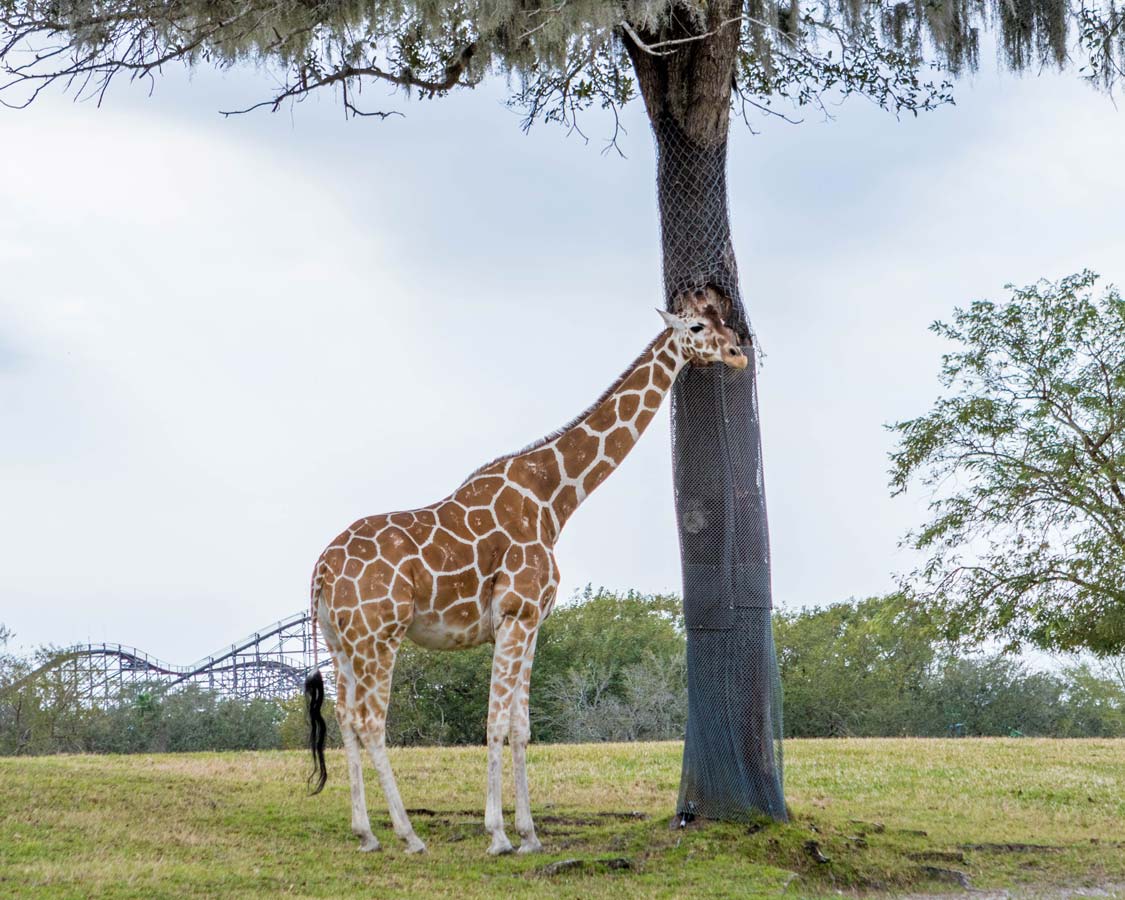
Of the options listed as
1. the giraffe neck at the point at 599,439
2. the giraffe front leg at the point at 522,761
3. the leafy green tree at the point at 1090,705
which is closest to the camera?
the giraffe front leg at the point at 522,761

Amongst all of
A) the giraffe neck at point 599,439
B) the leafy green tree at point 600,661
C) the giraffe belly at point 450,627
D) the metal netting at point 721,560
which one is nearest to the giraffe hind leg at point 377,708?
the giraffe belly at point 450,627

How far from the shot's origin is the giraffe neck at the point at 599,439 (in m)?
9.48

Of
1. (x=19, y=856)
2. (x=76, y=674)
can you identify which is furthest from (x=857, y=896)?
(x=76, y=674)

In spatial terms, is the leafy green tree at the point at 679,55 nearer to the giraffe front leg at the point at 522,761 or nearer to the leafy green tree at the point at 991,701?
the giraffe front leg at the point at 522,761

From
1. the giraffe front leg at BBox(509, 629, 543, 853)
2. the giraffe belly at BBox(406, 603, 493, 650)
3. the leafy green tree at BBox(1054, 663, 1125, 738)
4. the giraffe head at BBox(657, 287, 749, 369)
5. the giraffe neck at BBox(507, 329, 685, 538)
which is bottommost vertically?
the leafy green tree at BBox(1054, 663, 1125, 738)

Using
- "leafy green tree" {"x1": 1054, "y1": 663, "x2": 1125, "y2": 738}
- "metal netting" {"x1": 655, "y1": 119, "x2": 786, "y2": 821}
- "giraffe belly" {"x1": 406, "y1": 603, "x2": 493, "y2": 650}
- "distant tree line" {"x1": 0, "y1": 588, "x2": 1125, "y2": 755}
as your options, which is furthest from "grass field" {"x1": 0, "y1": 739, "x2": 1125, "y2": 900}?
"leafy green tree" {"x1": 1054, "y1": 663, "x2": 1125, "y2": 738}

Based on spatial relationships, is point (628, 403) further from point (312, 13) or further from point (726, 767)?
point (312, 13)

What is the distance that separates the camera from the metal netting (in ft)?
31.2

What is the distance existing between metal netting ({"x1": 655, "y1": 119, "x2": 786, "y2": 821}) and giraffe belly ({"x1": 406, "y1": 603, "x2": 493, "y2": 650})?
5.39 feet

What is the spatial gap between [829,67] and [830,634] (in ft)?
97.9

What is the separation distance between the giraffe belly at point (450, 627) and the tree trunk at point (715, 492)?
166cm

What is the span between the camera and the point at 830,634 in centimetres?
4041

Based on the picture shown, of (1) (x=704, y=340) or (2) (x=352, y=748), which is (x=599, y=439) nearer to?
(1) (x=704, y=340)

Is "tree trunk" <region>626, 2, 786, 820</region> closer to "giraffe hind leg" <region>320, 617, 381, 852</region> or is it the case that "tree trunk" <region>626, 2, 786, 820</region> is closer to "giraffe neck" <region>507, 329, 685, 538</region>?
"giraffe neck" <region>507, 329, 685, 538</region>
